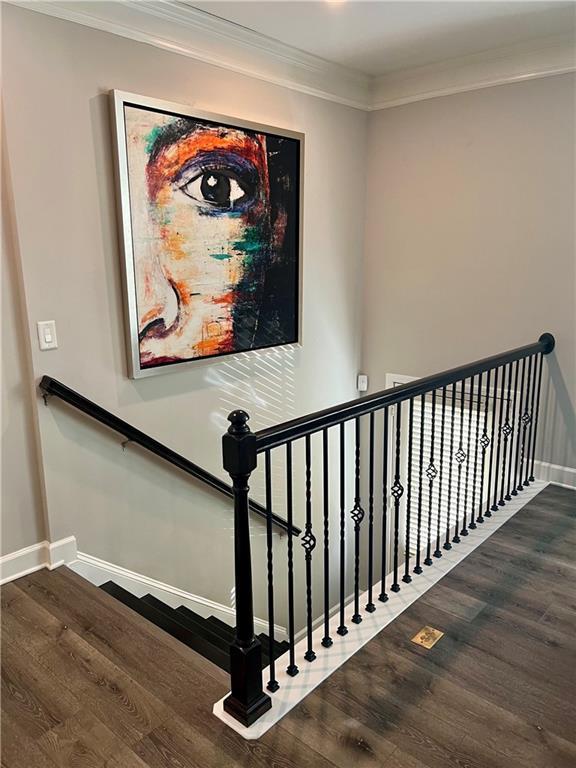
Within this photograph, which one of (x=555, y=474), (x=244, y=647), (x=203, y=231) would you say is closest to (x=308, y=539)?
(x=244, y=647)

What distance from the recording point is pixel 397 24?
10.1 ft

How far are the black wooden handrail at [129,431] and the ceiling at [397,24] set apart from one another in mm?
1933

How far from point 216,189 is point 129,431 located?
1.39m

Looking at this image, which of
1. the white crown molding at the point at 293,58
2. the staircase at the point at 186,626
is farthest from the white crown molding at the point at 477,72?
the staircase at the point at 186,626

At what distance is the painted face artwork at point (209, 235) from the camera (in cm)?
289

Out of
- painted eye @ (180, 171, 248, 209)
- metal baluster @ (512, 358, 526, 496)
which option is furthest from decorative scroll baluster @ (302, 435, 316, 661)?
metal baluster @ (512, 358, 526, 496)

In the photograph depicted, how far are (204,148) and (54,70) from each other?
2.72 ft

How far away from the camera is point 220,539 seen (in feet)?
11.7

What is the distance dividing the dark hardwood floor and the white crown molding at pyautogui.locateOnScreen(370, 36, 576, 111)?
2.83m

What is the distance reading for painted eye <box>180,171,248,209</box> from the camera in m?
3.09

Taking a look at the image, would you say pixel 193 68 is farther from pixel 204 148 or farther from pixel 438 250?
pixel 438 250

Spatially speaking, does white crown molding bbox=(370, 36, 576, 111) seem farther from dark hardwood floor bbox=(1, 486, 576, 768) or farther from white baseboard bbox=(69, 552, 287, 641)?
white baseboard bbox=(69, 552, 287, 641)

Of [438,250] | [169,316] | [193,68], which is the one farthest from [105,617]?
[438,250]

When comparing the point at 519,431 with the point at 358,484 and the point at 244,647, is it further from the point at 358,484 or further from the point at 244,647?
the point at 244,647
